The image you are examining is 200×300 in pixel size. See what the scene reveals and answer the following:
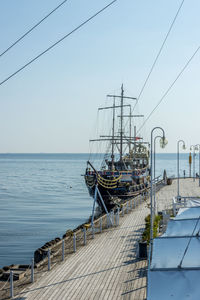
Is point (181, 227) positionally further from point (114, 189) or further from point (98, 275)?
point (114, 189)

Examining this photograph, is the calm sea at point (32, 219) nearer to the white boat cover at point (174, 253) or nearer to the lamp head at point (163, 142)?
the lamp head at point (163, 142)

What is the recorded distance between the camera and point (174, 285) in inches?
393

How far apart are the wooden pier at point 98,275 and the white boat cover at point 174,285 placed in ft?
13.2

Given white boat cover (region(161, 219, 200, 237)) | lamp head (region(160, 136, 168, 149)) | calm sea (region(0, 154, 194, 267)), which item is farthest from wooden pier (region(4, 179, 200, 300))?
calm sea (region(0, 154, 194, 267))

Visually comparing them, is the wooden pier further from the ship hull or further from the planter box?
the ship hull

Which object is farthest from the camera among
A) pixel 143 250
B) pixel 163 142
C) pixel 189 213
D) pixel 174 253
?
pixel 163 142

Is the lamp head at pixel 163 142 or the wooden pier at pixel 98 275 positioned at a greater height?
the lamp head at pixel 163 142

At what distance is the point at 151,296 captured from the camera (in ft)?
31.4

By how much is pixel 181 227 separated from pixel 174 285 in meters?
Answer: 6.93

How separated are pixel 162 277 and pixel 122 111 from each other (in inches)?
2157

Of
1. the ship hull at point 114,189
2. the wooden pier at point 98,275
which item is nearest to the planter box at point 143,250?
the wooden pier at point 98,275

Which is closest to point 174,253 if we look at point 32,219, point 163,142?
point 163,142

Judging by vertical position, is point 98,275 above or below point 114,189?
below

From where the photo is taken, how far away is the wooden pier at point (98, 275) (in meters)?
14.7
